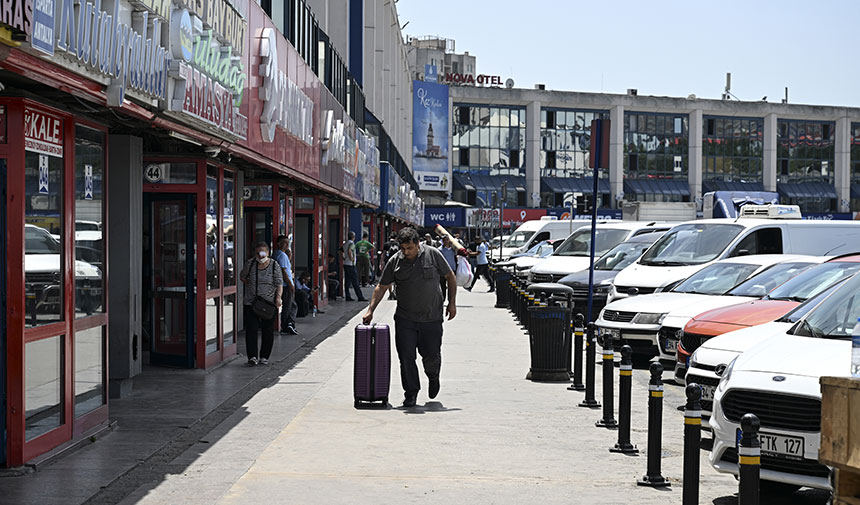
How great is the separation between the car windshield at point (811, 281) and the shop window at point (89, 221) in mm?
7376

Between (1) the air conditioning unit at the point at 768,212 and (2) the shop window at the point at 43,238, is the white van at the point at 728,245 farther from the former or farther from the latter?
(2) the shop window at the point at 43,238

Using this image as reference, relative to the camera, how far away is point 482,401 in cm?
1226

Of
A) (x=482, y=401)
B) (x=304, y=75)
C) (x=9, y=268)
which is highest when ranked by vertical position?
(x=304, y=75)

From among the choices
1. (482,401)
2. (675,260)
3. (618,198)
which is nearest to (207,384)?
(482,401)

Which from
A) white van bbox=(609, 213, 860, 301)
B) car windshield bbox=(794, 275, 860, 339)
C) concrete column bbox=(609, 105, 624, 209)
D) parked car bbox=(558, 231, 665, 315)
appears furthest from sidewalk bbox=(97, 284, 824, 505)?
concrete column bbox=(609, 105, 624, 209)

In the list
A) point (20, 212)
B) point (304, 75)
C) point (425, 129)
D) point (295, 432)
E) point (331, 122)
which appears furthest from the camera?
point (425, 129)

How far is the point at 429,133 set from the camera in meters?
90.5

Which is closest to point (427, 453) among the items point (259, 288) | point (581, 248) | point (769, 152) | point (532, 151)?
point (259, 288)

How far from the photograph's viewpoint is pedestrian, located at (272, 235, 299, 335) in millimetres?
17672

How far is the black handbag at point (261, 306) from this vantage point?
1488 centimetres

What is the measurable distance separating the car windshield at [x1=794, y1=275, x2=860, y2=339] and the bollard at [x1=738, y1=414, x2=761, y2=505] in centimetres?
268

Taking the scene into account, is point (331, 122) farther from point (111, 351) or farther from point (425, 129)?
point (425, 129)

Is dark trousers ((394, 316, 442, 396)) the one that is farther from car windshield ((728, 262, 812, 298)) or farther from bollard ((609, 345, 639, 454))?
car windshield ((728, 262, 812, 298))

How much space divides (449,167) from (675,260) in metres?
74.1
